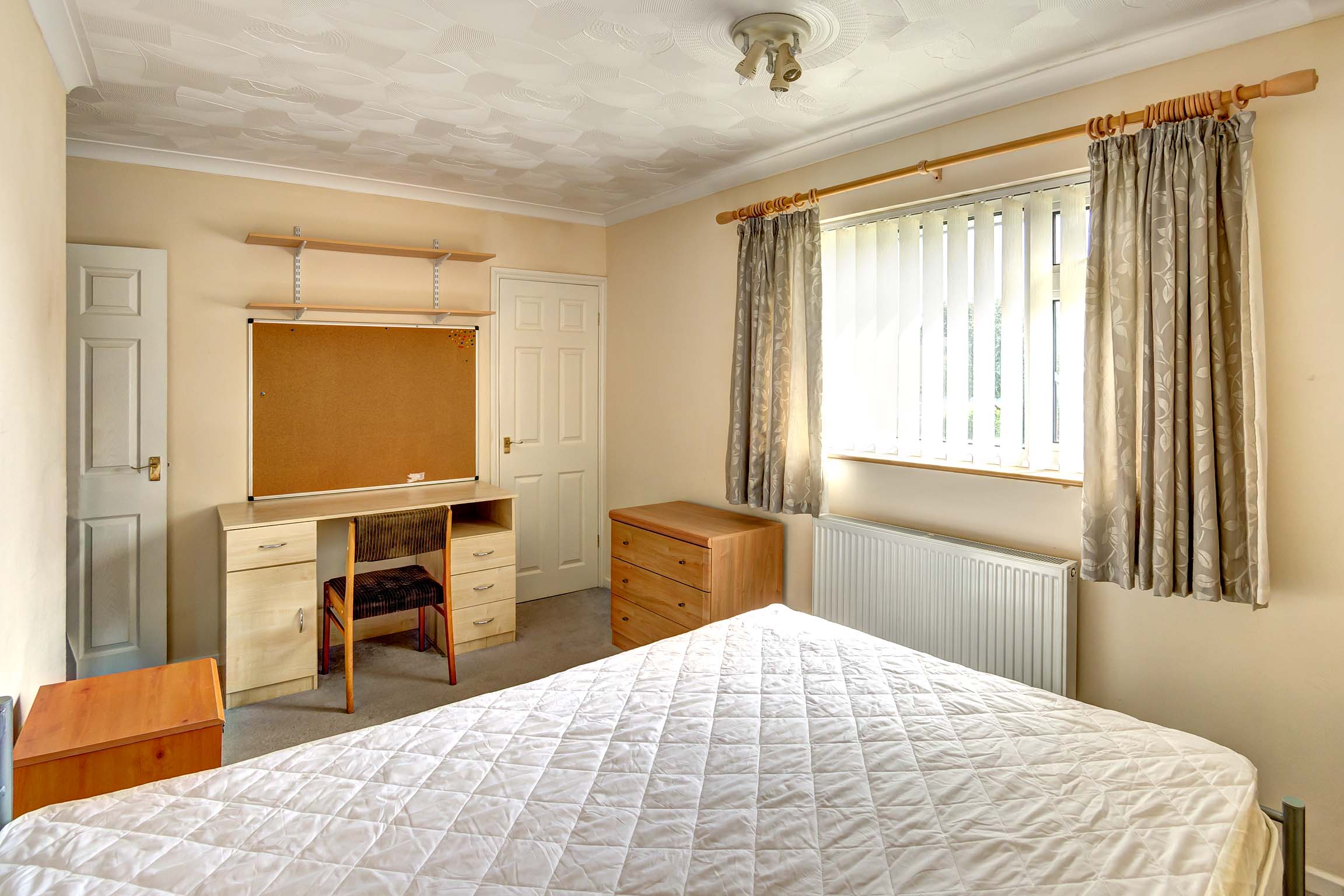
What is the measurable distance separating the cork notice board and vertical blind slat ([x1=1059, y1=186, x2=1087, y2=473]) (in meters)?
3.15

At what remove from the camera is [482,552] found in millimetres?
3812

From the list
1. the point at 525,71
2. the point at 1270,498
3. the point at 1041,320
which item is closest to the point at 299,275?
the point at 525,71

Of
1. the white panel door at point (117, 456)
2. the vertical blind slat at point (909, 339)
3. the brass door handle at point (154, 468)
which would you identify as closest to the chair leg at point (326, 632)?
the white panel door at point (117, 456)

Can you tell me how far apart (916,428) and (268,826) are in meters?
2.55

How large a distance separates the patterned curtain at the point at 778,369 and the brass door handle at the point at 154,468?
270 cm

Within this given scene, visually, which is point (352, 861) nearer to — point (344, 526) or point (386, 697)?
point (386, 697)

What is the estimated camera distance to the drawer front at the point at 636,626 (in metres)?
3.55

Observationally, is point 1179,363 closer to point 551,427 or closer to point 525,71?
point 525,71

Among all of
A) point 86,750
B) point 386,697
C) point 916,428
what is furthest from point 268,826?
A: point 916,428

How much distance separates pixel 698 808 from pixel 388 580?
253 cm

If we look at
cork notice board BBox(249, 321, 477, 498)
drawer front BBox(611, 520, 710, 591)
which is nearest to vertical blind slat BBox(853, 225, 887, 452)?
drawer front BBox(611, 520, 710, 591)

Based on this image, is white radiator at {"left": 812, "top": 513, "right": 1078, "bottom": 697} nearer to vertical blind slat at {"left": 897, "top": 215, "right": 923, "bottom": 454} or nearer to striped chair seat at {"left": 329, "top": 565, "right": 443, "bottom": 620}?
vertical blind slat at {"left": 897, "top": 215, "right": 923, "bottom": 454}

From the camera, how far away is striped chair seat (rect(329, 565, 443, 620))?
326cm

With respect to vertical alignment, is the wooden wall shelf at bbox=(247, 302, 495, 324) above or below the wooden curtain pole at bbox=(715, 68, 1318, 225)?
below
